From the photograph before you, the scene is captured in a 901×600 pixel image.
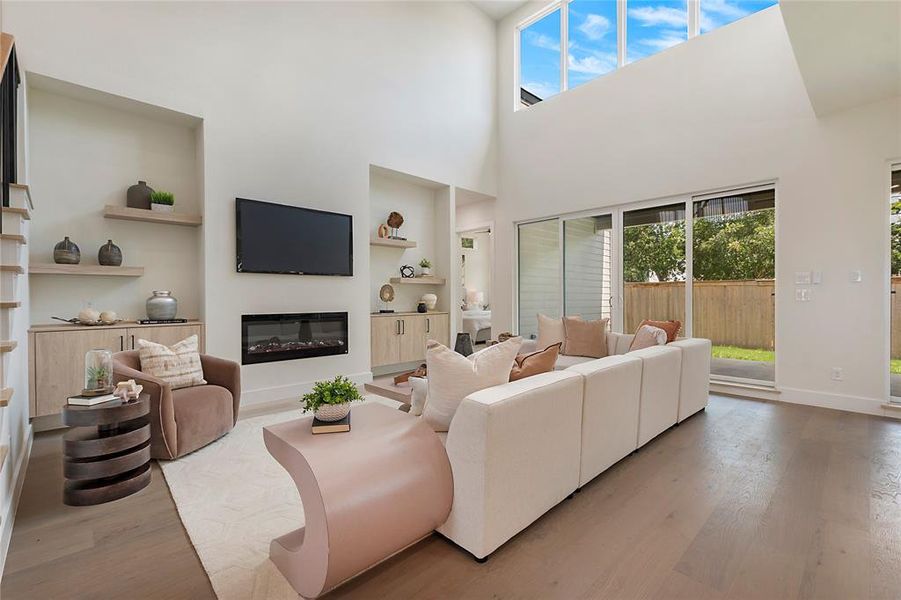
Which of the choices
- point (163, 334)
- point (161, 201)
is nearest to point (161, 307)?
point (163, 334)

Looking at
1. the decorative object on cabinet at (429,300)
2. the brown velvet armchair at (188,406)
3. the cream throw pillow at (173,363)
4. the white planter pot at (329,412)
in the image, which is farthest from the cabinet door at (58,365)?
the decorative object on cabinet at (429,300)

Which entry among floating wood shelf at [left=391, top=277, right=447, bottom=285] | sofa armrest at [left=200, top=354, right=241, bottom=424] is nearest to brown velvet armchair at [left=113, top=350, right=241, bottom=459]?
sofa armrest at [left=200, top=354, right=241, bottom=424]

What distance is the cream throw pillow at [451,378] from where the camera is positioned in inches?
72.4

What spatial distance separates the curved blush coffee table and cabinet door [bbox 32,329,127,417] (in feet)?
8.74

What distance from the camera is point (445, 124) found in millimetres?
6121

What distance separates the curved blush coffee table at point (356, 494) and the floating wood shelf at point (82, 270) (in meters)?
2.94

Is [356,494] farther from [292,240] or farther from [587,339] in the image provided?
[292,240]

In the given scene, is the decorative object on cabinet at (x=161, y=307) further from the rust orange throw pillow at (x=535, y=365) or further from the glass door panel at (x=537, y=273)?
the glass door panel at (x=537, y=273)

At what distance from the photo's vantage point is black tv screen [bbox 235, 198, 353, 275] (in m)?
4.22

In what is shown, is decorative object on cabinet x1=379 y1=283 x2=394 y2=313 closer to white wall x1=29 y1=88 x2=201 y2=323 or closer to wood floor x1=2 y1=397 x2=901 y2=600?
white wall x1=29 y1=88 x2=201 y2=323

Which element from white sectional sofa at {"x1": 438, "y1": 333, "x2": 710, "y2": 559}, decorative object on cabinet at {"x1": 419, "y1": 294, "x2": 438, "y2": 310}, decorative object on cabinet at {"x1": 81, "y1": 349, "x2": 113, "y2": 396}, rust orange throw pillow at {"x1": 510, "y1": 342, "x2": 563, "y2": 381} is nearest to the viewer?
white sectional sofa at {"x1": 438, "y1": 333, "x2": 710, "y2": 559}

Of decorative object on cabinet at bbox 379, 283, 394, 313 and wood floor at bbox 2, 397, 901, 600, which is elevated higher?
decorative object on cabinet at bbox 379, 283, 394, 313

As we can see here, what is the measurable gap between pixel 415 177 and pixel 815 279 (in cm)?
468

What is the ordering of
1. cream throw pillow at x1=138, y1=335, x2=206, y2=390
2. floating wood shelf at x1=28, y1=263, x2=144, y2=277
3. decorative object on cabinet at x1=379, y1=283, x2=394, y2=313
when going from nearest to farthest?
cream throw pillow at x1=138, y1=335, x2=206, y2=390
floating wood shelf at x1=28, y1=263, x2=144, y2=277
decorative object on cabinet at x1=379, y1=283, x2=394, y2=313
